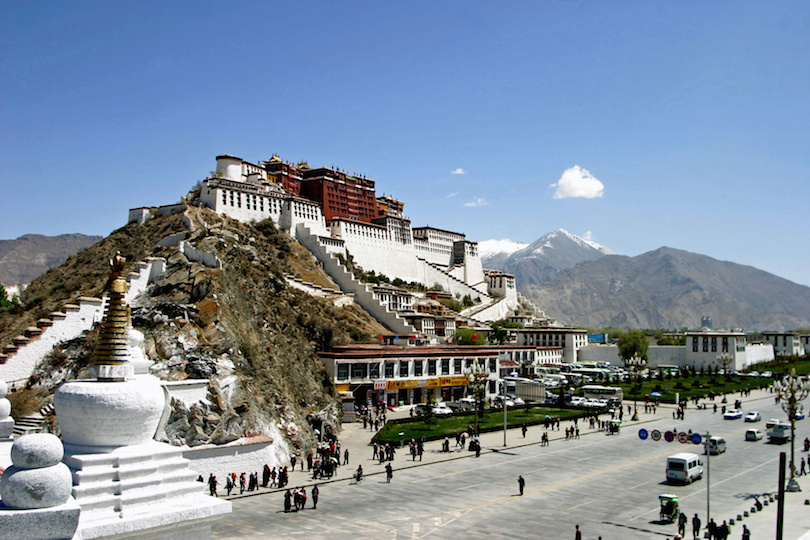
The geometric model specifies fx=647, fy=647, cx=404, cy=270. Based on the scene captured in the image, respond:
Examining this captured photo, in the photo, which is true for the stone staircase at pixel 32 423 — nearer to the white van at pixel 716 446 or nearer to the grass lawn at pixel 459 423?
the grass lawn at pixel 459 423

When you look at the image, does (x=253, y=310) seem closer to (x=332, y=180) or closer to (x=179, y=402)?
(x=179, y=402)

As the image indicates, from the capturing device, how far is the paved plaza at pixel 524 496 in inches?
984

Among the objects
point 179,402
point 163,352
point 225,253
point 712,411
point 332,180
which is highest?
point 332,180

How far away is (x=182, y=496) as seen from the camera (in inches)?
405

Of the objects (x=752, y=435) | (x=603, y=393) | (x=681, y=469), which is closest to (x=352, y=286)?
(x=603, y=393)

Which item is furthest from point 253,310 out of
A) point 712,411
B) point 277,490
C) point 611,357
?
point 611,357

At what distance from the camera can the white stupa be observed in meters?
9.52

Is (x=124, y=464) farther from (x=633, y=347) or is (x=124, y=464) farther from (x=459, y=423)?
(x=633, y=347)

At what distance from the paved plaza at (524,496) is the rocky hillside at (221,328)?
15.3 feet

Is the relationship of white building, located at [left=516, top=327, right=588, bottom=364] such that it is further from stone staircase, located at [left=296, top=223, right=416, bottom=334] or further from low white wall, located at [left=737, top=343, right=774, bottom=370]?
stone staircase, located at [left=296, top=223, right=416, bottom=334]

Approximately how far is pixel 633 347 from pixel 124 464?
10495 cm

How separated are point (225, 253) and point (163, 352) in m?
18.9

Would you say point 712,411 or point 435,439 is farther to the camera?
point 712,411

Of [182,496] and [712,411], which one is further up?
[182,496]
